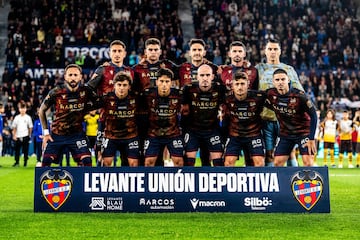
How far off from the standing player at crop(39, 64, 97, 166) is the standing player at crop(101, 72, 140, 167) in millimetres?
345

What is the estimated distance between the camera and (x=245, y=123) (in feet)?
33.1

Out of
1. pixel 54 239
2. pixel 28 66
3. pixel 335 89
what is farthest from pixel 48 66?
pixel 54 239

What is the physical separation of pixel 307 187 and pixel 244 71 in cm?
250

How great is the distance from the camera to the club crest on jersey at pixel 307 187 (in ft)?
29.8

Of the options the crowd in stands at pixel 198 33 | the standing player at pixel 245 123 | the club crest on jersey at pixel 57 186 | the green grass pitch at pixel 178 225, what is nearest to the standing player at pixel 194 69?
the standing player at pixel 245 123

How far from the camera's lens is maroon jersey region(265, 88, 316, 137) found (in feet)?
32.9

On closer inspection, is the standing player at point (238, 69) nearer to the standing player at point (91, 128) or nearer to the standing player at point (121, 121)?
the standing player at point (121, 121)

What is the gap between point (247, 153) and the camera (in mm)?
10391

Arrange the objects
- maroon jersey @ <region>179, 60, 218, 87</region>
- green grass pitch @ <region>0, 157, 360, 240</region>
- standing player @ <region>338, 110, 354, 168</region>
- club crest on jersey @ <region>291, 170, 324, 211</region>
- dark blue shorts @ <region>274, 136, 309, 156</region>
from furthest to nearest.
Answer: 1. standing player @ <region>338, 110, 354, 168</region>
2. maroon jersey @ <region>179, 60, 218, 87</region>
3. dark blue shorts @ <region>274, 136, 309, 156</region>
4. club crest on jersey @ <region>291, 170, 324, 211</region>
5. green grass pitch @ <region>0, 157, 360, 240</region>

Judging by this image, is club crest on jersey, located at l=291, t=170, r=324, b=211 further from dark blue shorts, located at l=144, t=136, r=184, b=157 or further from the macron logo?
dark blue shorts, located at l=144, t=136, r=184, b=157

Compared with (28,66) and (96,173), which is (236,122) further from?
(28,66)

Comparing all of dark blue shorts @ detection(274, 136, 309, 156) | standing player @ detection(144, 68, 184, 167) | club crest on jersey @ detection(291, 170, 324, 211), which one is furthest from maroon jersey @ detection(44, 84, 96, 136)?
club crest on jersey @ detection(291, 170, 324, 211)

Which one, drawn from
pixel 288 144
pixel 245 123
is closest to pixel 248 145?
pixel 245 123

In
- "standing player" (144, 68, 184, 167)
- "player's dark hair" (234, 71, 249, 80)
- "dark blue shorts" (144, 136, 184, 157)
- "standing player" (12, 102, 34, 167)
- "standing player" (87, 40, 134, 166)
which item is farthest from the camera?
"standing player" (12, 102, 34, 167)
